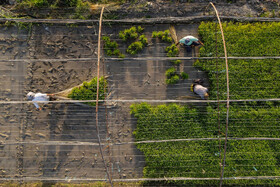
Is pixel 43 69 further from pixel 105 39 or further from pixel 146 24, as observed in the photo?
pixel 146 24

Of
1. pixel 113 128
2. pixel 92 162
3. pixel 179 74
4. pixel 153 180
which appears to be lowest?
pixel 153 180

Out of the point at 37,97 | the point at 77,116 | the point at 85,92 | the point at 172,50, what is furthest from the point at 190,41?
the point at 37,97

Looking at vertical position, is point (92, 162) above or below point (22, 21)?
below

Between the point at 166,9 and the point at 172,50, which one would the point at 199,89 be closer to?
the point at 172,50

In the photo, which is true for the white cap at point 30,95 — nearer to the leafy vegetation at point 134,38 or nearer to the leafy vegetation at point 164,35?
the leafy vegetation at point 134,38

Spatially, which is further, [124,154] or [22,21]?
[124,154]

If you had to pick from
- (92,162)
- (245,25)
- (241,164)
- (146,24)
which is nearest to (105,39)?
(146,24)

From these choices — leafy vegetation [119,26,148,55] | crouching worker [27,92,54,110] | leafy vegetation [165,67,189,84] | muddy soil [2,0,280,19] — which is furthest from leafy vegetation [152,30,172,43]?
crouching worker [27,92,54,110]
